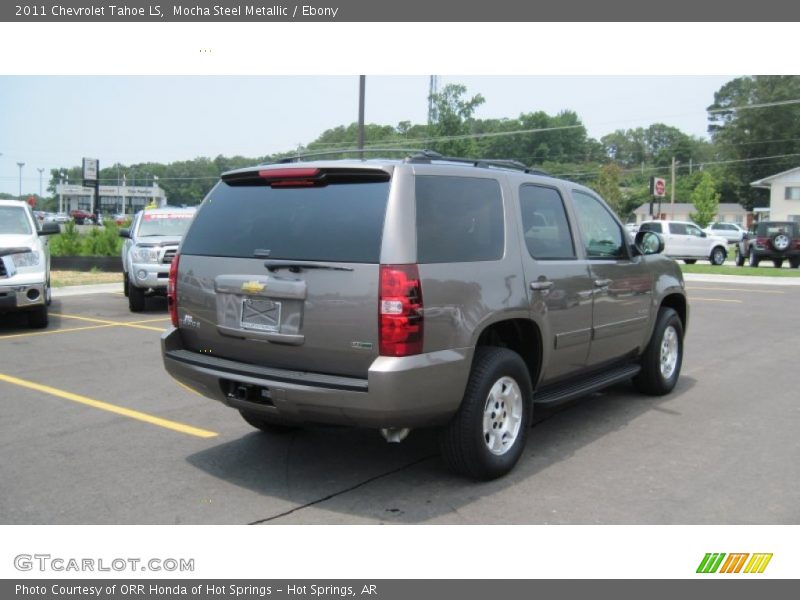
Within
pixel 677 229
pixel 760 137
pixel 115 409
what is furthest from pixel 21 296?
pixel 760 137

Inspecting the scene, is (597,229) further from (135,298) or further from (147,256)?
(135,298)

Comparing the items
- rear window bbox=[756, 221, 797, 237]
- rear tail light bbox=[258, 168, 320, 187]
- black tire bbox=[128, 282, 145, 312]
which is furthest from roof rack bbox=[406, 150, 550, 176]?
rear window bbox=[756, 221, 797, 237]

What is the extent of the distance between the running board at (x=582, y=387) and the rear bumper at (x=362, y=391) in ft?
3.64

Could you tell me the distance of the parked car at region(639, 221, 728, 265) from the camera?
29.3 m

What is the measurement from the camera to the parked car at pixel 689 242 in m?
29.3

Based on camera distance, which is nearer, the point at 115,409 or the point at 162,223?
the point at 115,409

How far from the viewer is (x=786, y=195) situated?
63812mm

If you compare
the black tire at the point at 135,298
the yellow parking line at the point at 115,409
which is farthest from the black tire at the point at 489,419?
the black tire at the point at 135,298

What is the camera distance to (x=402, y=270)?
3.82 m

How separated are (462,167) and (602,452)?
223cm

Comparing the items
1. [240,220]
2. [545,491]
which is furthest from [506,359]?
[240,220]

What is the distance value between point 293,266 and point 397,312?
71cm

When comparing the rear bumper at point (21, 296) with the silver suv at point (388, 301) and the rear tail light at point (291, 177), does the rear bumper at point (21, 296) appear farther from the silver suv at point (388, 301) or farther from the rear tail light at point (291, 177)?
the rear tail light at point (291, 177)

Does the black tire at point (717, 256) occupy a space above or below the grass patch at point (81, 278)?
above
